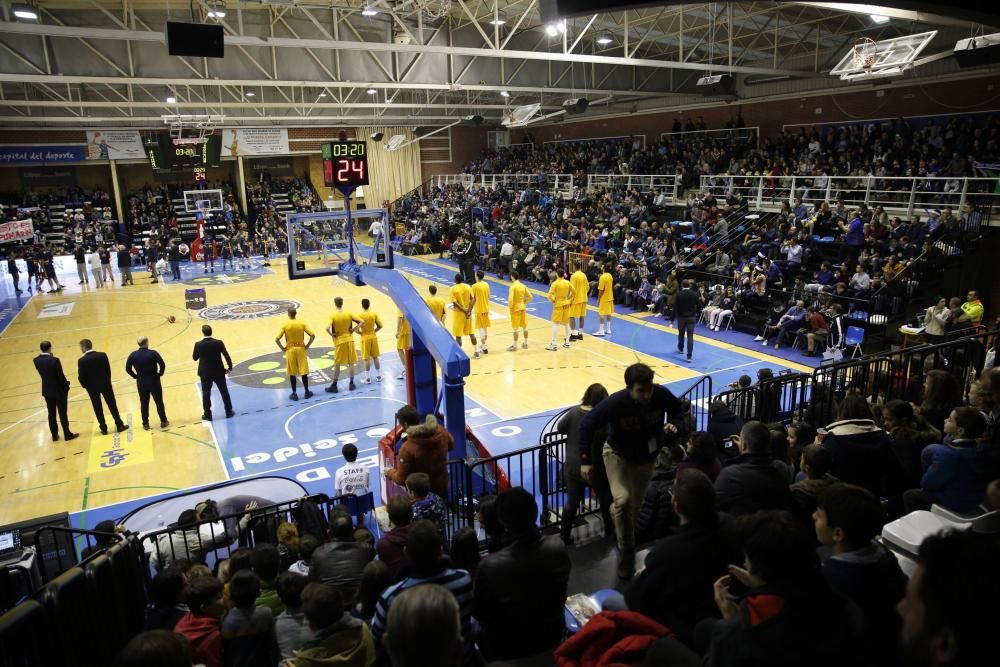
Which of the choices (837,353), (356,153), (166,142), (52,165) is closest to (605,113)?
(166,142)

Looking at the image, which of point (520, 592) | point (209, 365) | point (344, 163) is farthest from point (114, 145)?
point (520, 592)

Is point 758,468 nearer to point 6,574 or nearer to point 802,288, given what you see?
point 6,574

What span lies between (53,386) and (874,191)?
1924 cm

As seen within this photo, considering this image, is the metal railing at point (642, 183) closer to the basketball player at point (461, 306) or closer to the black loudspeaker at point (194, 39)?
the basketball player at point (461, 306)

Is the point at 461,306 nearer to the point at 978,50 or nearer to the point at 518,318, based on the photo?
the point at 518,318

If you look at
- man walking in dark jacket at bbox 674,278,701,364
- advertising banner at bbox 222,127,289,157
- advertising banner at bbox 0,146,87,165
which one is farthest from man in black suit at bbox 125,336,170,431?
advertising banner at bbox 0,146,87,165

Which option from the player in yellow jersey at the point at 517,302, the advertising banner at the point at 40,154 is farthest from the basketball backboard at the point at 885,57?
the advertising banner at the point at 40,154

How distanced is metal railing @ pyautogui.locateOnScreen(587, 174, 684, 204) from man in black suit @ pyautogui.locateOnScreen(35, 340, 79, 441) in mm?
20166

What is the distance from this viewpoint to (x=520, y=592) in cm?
307

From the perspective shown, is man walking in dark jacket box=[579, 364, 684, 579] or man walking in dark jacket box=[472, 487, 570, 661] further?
man walking in dark jacket box=[579, 364, 684, 579]

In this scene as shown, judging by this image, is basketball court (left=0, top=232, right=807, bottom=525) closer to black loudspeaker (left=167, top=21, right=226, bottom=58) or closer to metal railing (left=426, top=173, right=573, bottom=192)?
black loudspeaker (left=167, top=21, right=226, bottom=58)

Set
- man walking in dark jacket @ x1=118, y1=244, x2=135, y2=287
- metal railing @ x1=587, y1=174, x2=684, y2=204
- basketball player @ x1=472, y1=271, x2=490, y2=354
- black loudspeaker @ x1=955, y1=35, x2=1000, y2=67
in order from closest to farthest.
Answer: black loudspeaker @ x1=955, y1=35, x2=1000, y2=67 → basketball player @ x1=472, y1=271, x2=490, y2=354 → man walking in dark jacket @ x1=118, y1=244, x2=135, y2=287 → metal railing @ x1=587, y1=174, x2=684, y2=204

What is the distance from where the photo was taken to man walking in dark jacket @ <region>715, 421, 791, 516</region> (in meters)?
3.69

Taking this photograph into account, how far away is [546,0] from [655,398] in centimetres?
277
